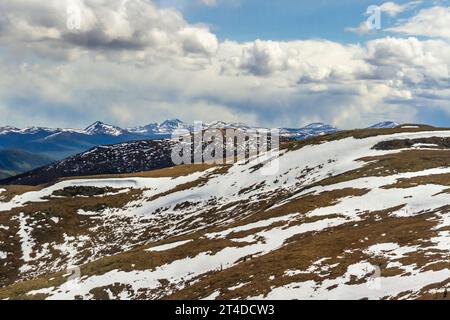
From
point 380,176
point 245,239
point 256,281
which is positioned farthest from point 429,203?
point 256,281

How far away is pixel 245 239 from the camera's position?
55719 millimetres

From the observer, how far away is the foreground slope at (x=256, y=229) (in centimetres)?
3606

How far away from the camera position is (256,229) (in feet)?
193

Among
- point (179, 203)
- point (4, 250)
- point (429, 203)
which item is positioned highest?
point (429, 203)

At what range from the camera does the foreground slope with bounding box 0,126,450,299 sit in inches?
1420

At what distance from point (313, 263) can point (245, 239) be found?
685 inches

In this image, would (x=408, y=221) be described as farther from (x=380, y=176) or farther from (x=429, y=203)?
(x=380, y=176)

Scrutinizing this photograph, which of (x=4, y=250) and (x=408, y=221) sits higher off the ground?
(x=408, y=221)
